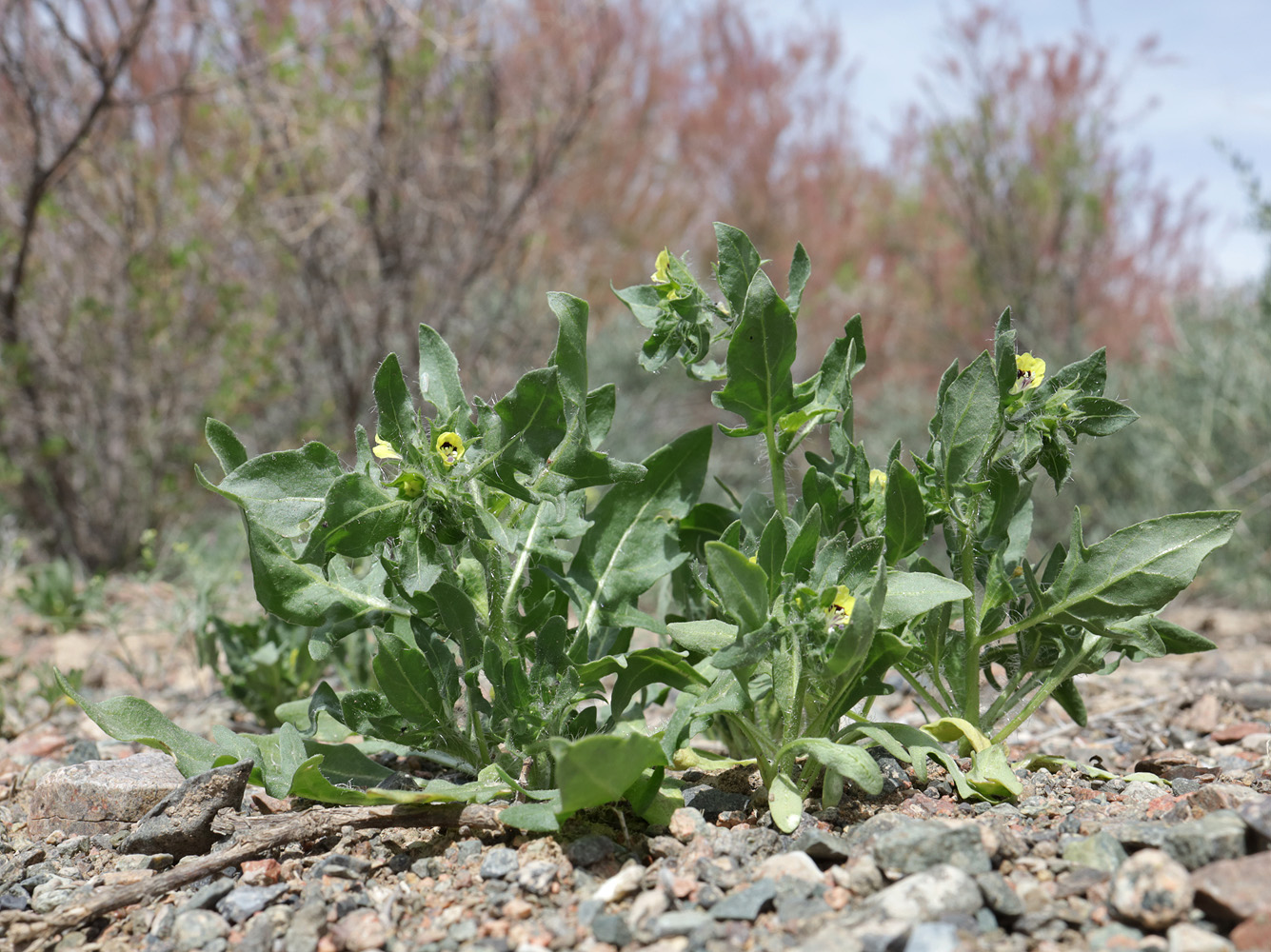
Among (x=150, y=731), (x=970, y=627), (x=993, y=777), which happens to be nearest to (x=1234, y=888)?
(x=993, y=777)

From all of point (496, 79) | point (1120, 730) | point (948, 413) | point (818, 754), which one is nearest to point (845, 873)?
point (818, 754)

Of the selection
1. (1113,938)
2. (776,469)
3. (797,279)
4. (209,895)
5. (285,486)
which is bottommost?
(1113,938)

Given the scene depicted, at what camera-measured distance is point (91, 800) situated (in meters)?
1.98

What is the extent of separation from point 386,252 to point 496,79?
4.19 feet

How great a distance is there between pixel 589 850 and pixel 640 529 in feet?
2.15

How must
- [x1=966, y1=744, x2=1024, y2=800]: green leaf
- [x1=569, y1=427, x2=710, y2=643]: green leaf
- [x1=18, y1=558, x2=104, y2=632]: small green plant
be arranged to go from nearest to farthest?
[x1=966, y1=744, x2=1024, y2=800]: green leaf
[x1=569, y1=427, x2=710, y2=643]: green leaf
[x1=18, y1=558, x2=104, y2=632]: small green plant

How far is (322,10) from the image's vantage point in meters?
9.18

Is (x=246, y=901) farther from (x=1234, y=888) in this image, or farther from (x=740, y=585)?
(x=1234, y=888)

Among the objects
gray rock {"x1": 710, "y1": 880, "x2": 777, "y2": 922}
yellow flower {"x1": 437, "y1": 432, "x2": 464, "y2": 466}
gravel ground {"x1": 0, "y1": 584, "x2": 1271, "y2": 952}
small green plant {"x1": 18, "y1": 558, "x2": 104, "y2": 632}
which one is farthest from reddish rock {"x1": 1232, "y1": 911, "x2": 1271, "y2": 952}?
small green plant {"x1": 18, "y1": 558, "x2": 104, "y2": 632}

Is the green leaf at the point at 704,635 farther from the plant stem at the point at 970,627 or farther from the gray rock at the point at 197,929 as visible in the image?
the gray rock at the point at 197,929

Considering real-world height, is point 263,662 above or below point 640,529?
below

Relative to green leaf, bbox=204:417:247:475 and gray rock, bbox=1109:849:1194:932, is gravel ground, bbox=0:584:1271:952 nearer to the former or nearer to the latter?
gray rock, bbox=1109:849:1194:932

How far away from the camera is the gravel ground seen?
4.49ft

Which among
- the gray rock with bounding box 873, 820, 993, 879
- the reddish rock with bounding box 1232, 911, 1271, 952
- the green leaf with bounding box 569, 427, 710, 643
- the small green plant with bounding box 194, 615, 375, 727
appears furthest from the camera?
the small green plant with bounding box 194, 615, 375, 727
